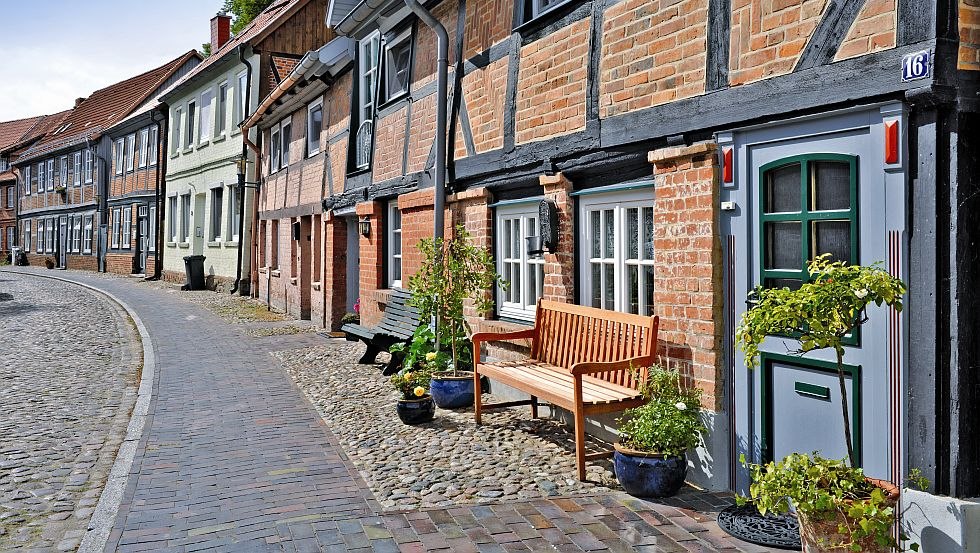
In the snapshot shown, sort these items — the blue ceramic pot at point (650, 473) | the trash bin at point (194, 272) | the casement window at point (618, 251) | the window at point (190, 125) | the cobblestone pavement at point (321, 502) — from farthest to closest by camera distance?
the window at point (190, 125), the trash bin at point (194, 272), the casement window at point (618, 251), the blue ceramic pot at point (650, 473), the cobblestone pavement at point (321, 502)

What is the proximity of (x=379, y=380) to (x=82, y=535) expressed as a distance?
16.8 feet

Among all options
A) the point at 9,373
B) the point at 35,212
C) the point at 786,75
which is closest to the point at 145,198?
the point at 35,212

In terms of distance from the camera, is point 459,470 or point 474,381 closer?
point 459,470

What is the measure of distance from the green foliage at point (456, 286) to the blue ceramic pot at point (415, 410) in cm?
88

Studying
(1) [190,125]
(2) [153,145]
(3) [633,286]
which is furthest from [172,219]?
(3) [633,286]

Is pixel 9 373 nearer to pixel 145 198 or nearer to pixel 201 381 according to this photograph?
pixel 201 381

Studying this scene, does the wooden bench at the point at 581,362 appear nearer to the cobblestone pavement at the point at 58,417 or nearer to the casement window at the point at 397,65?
the cobblestone pavement at the point at 58,417

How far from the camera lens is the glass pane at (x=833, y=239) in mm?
4551

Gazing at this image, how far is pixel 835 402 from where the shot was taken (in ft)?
15.1

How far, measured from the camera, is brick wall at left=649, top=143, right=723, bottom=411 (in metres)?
5.39

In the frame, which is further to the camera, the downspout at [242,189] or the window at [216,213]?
the window at [216,213]

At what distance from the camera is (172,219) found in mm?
29469

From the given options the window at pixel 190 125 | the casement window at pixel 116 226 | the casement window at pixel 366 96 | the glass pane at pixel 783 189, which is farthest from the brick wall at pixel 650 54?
the casement window at pixel 116 226

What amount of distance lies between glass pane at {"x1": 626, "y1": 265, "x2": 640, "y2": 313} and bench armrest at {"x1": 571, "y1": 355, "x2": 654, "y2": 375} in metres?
0.78
